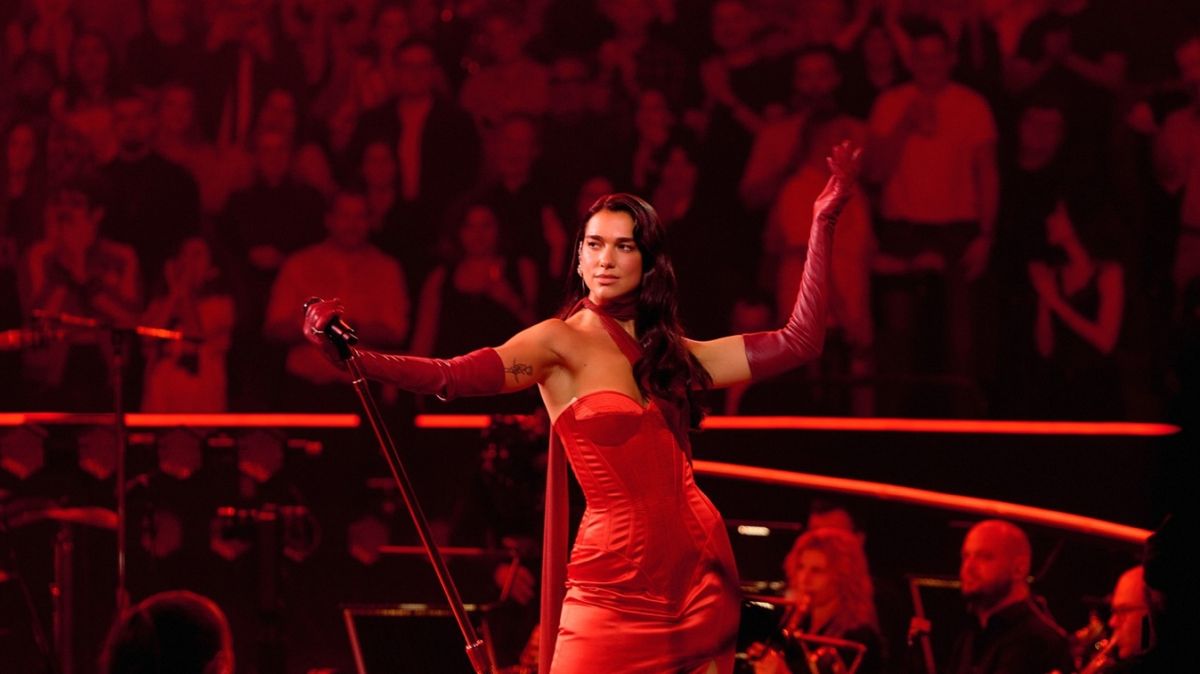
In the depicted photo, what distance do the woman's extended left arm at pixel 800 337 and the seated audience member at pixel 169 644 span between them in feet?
6.43

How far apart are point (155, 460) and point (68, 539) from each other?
103 centimetres

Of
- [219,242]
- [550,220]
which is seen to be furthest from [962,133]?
[219,242]

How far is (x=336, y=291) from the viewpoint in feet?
30.5

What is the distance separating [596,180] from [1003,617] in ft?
14.0

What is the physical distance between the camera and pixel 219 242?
31.7 ft

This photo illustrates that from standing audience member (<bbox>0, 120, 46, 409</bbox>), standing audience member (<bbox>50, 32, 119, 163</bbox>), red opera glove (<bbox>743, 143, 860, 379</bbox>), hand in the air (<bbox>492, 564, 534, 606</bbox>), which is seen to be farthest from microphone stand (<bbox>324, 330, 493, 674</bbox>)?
standing audience member (<bbox>50, 32, 119, 163</bbox>)

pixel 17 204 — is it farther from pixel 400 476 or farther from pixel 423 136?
pixel 400 476

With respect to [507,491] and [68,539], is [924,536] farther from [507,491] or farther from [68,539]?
[68,539]

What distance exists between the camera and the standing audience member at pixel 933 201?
8.71 m

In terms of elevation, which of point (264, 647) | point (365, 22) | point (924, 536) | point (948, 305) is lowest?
point (264, 647)

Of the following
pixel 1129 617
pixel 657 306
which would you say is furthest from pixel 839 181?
pixel 1129 617

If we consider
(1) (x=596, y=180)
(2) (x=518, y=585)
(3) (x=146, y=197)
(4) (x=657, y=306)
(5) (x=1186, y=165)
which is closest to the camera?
(4) (x=657, y=306)

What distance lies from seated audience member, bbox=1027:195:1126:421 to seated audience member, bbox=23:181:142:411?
545cm

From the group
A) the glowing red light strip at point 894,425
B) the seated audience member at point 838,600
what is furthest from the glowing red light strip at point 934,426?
the seated audience member at point 838,600
